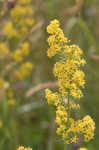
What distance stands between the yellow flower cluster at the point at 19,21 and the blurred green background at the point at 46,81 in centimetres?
20

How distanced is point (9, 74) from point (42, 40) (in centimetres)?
69

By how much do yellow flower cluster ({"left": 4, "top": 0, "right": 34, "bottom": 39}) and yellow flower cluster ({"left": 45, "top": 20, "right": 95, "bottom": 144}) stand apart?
5.12 ft

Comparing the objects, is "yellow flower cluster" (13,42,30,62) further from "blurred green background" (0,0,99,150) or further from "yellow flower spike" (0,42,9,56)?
"blurred green background" (0,0,99,150)

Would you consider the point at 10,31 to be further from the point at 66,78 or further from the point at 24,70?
the point at 66,78

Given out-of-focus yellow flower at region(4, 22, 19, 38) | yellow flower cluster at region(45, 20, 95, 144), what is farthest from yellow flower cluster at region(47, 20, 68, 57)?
out-of-focus yellow flower at region(4, 22, 19, 38)

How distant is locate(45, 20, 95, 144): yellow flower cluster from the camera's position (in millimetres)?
1543

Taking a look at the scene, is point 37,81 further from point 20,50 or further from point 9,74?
point 20,50

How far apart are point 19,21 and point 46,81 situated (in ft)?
3.18

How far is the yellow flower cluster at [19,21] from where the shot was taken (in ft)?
10.1

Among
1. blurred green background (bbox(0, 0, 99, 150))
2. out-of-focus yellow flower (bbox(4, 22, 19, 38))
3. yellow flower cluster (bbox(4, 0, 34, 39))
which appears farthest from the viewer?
blurred green background (bbox(0, 0, 99, 150))

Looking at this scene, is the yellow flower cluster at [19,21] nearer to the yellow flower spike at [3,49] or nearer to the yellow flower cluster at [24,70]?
the yellow flower spike at [3,49]

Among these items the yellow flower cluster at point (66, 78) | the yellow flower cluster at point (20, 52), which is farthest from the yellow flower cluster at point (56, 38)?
the yellow flower cluster at point (20, 52)

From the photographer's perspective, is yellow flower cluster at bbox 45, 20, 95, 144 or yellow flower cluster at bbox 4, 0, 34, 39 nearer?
yellow flower cluster at bbox 45, 20, 95, 144

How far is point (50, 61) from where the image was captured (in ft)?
12.7
